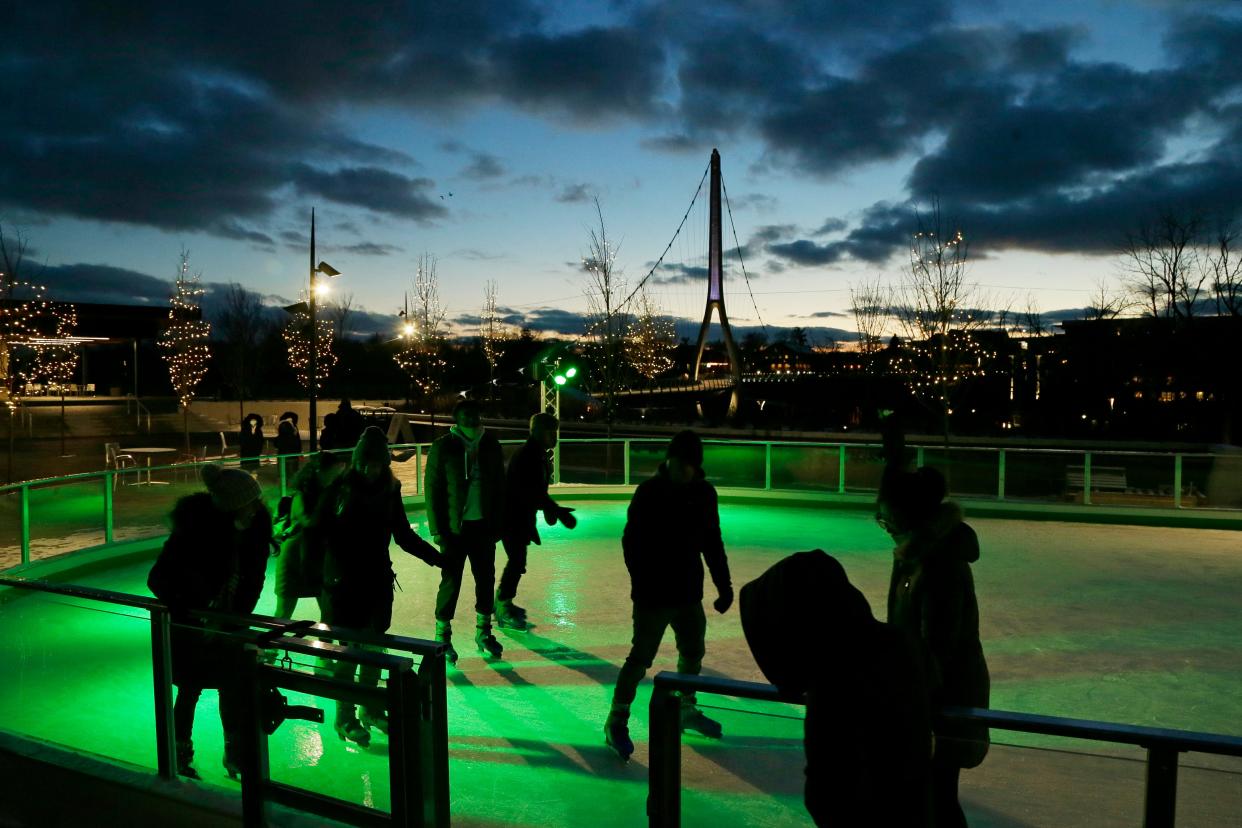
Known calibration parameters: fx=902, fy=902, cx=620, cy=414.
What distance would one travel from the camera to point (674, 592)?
4.42m

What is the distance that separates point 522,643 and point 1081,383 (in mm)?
34921

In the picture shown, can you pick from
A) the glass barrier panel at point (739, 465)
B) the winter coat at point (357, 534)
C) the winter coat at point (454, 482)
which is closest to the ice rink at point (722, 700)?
the winter coat at point (357, 534)

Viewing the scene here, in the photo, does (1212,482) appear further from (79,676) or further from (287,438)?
(79,676)

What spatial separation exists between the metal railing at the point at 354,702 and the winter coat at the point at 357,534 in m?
1.13

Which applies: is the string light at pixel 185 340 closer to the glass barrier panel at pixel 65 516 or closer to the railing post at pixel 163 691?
the glass barrier panel at pixel 65 516

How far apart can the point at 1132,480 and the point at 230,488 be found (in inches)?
525

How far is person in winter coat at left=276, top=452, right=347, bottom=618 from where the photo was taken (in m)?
4.77

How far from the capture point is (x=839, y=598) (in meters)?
1.71

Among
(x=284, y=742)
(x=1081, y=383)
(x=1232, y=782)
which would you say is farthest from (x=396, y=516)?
(x=1081, y=383)

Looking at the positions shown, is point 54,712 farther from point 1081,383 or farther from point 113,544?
point 1081,383

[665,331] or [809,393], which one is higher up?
[665,331]

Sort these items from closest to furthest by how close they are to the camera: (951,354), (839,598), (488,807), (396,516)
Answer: (839,598), (488,807), (396,516), (951,354)

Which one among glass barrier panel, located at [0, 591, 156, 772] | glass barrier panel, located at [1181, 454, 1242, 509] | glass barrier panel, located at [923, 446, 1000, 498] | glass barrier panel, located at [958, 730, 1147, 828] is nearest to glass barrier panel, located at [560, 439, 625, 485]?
glass barrier panel, located at [923, 446, 1000, 498]

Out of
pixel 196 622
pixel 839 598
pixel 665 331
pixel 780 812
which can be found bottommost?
pixel 780 812
